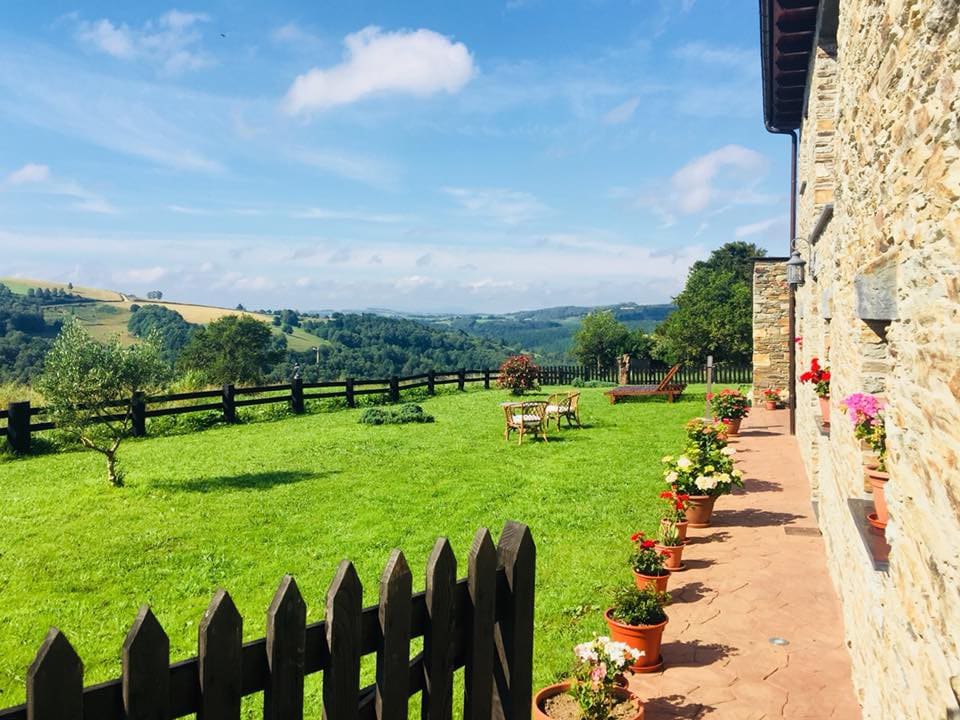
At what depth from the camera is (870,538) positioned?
3.37 m

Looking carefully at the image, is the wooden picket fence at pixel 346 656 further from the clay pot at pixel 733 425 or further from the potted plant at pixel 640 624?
the clay pot at pixel 733 425

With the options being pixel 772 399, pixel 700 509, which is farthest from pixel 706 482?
pixel 772 399

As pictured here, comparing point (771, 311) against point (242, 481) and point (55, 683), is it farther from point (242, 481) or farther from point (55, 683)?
point (55, 683)

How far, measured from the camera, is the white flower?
7.31 m

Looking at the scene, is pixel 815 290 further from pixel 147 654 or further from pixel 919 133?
pixel 147 654

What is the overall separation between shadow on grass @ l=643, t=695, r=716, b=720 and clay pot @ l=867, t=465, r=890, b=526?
1.48 meters

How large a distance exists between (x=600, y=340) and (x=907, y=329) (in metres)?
41.1

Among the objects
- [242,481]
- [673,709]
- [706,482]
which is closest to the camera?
[673,709]

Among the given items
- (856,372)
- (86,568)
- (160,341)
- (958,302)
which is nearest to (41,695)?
(958,302)

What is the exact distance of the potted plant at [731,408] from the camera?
14.3 metres

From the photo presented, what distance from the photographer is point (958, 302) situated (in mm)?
1960

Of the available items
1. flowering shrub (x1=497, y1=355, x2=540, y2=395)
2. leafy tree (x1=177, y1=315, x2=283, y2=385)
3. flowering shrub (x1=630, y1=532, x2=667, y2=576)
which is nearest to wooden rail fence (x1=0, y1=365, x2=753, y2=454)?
flowering shrub (x1=497, y1=355, x2=540, y2=395)

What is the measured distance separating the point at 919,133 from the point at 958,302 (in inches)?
33.4

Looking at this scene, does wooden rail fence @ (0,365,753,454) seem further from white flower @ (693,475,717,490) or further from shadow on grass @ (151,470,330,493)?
white flower @ (693,475,717,490)
